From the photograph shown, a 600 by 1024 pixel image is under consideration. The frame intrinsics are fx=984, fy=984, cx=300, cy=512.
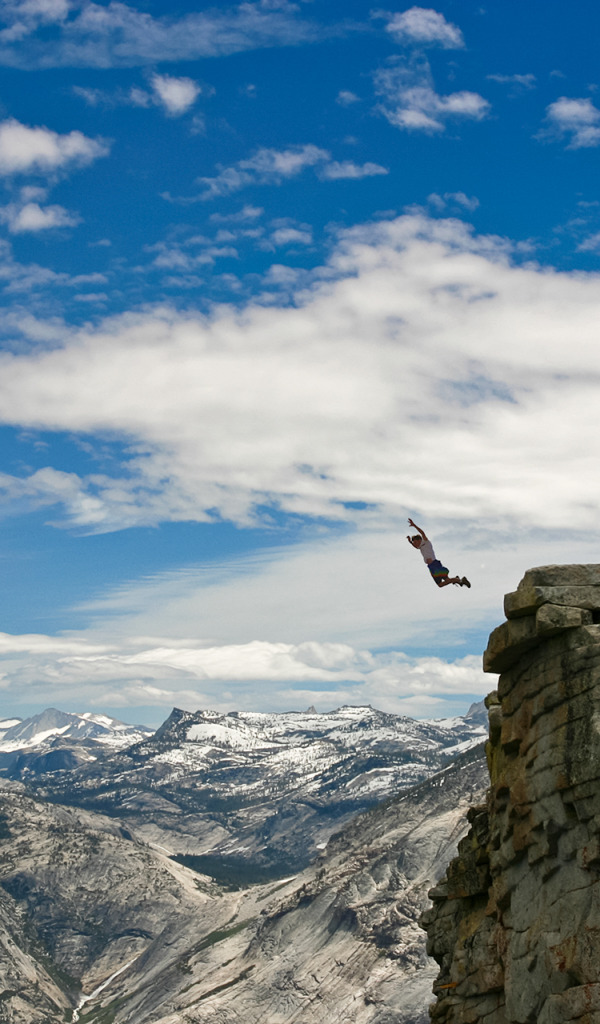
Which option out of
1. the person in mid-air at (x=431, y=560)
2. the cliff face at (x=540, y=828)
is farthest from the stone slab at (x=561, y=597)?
the person in mid-air at (x=431, y=560)

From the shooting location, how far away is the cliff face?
26344mm

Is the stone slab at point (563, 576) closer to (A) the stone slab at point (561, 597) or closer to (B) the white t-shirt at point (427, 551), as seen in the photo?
(A) the stone slab at point (561, 597)

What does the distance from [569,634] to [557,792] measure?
4.47 m

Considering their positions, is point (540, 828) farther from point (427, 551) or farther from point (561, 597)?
point (427, 551)

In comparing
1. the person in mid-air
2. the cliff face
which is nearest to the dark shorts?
the person in mid-air

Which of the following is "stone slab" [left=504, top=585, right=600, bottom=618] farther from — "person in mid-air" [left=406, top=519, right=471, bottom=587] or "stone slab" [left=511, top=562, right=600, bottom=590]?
"person in mid-air" [left=406, top=519, right=471, bottom=587]

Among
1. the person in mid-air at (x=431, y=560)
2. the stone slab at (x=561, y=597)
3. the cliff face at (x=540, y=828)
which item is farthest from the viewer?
the person in mid-air at (x=431, y=560)

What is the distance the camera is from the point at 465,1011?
33031 mm

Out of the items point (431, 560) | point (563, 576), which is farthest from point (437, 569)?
point (563, 576)

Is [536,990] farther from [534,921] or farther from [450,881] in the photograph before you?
[450,881]

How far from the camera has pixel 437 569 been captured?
1666 inches

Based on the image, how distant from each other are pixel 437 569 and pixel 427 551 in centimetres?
89

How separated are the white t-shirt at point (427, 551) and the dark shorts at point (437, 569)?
246 mm

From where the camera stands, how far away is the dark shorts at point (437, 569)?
1661 inches
